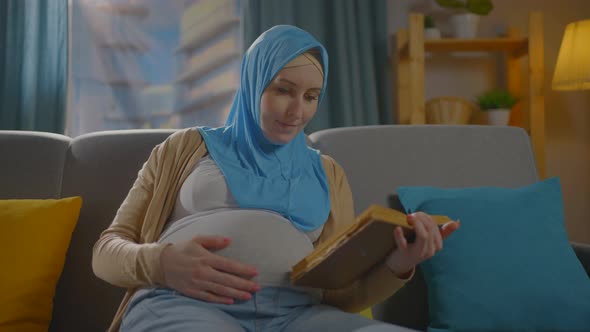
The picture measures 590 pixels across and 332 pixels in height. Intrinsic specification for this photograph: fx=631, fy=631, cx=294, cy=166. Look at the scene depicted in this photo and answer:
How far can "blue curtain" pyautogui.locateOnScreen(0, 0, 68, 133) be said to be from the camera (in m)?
2.70

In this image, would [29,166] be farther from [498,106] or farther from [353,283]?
[498,106]

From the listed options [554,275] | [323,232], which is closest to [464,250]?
[554,275]

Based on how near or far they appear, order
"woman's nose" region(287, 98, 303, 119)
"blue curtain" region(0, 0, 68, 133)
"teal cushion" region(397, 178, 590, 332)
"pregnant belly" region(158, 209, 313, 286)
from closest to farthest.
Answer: "pregnant belly" region(158, 209, 313, 286) → "woman's nose" region(287, 98, 303, 119) → "teal cushion" region(397, 178, 590, 332) → "blue curtain" region(0, 0, 68, 133)

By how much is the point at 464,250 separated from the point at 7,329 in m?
1.05

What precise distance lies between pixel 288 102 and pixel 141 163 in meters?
0.56

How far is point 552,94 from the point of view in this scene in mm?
3236

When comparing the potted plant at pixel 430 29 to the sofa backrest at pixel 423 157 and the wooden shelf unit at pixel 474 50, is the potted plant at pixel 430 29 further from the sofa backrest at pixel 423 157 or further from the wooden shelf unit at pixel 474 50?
the sofa backrest at pixel 423 157

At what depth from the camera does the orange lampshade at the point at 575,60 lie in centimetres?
270

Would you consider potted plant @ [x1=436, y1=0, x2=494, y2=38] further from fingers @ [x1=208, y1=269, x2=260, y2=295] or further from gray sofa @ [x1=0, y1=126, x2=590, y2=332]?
fingers @ [x1=208, y1=269, x2=260, y2=295]

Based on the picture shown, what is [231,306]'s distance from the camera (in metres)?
1.12

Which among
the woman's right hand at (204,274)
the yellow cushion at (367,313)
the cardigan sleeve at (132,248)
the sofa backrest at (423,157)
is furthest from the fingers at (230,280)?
the sofa backrest at (423,157)

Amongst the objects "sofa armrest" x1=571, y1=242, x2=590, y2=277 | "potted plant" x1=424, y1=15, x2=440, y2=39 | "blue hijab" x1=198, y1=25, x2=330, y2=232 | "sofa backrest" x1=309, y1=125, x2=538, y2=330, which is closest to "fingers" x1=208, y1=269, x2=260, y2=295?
"blue hijab" x1=198, y1=25, x2=330, y2=232

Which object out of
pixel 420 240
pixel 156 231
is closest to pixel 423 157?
pixel 420 240

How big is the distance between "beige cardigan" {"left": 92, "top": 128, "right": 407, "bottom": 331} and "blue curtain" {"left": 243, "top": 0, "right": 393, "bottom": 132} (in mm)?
1595
